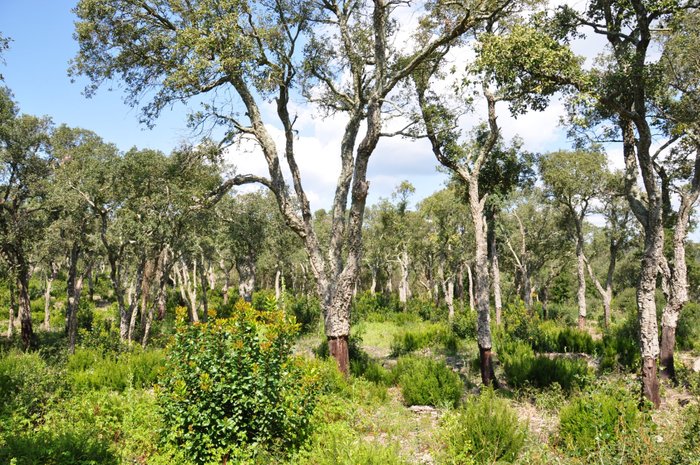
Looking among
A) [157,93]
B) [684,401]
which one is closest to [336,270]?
[157,93]

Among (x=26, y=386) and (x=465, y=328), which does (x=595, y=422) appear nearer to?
(x=26, y=386)

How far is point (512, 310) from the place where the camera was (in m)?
17.3

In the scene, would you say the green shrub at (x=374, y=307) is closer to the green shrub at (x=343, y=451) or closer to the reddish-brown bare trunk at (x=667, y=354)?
the reddish-brown bare trunk at (x=667, y=354)

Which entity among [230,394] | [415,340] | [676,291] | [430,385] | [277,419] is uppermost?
[676,291]

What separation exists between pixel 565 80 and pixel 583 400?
5.51m

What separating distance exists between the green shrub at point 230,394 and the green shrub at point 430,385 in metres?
3.39

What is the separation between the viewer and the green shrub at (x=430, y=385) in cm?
844

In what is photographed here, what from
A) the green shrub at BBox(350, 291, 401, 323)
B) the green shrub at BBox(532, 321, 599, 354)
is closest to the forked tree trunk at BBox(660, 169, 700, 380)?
the green shrub at BBox(532, 321, 599, 354)

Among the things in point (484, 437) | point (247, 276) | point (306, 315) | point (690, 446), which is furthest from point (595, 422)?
point (247, 276)

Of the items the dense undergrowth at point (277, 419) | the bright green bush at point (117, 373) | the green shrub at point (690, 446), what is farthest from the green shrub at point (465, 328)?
the green shrub at point (690, 446)

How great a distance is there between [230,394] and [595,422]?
4.81 metres

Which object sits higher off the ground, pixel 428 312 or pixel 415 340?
pixel 428 312

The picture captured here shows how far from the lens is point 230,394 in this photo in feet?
17.7

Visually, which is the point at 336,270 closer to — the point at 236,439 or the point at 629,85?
the point at 236,439
